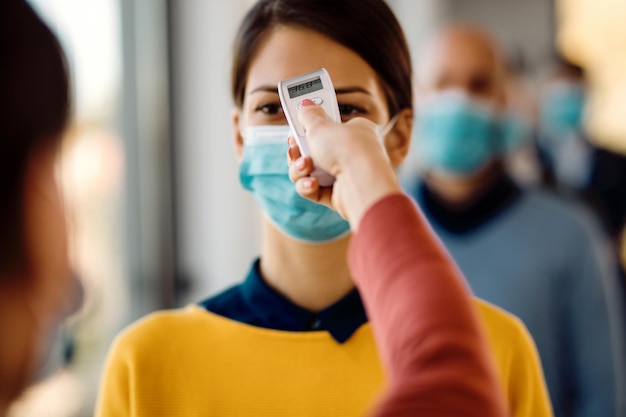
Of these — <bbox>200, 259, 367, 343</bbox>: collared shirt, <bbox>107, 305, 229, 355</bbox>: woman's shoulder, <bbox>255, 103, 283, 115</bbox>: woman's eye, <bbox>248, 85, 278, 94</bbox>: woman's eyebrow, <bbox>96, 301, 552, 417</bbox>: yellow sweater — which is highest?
<bbox>248, 85, 278, 94</bbox>: woman's eyebrow

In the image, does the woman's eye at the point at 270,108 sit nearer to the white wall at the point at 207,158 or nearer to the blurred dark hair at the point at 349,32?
the blurred dark hair at the point at 349,32

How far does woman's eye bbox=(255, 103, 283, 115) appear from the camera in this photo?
3.48 feet

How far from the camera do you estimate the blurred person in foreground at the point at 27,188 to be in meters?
0.64

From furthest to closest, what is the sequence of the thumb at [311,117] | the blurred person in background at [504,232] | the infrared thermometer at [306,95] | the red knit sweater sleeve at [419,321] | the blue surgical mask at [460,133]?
the blue surgical mask at [460,133], the blurred person in background at [504,232], the infrared thermometer at [306,95], the thumb at [311,117], the red knit sweater sleeve at [419,321]

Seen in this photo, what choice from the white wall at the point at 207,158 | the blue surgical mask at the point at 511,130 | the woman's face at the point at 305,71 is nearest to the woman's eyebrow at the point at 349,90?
Result: the woman's face at the point at 305,71

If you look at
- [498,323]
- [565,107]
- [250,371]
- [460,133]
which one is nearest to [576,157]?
→ [565,107]

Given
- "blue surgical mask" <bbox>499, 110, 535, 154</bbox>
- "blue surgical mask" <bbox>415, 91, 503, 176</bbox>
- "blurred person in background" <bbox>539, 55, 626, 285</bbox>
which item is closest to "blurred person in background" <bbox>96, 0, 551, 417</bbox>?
"blue surgical mask" <bbox>415, 91, 503, 176</bbox>

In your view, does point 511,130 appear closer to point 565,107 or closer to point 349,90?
point 349,90

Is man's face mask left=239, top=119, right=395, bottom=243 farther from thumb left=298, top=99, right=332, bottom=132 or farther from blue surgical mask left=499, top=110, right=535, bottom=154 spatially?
blue surgical mask left=499, top=110, right=535, bottom=154

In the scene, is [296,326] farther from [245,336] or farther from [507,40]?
[507,40]

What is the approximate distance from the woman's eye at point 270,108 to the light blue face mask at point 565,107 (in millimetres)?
3338

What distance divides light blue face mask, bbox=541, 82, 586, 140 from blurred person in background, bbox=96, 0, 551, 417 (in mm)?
3192

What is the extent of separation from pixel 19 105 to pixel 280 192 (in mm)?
472

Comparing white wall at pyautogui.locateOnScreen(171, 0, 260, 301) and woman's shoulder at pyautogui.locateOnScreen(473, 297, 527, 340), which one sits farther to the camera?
white wall at pyautogui.locateOnScreen(171, 0, 260, 301)
